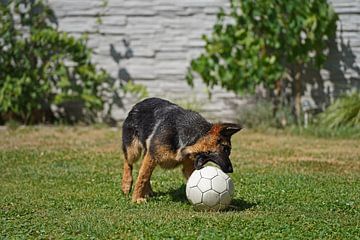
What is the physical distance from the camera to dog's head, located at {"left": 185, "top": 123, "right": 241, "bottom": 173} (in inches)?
271

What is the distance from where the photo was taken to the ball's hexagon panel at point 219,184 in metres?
6.80

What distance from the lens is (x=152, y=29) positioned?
1371 centimetres

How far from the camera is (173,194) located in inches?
311

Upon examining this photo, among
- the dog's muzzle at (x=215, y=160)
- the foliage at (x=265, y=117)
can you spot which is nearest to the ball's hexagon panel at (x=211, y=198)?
the dog's muzzle at (x=215, y=160)

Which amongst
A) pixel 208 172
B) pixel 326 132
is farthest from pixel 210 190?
pixel 326 132

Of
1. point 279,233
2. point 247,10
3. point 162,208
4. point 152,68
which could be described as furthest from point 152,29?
point 279,233

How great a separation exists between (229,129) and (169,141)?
23.9 inches

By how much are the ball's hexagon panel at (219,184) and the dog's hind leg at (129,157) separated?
1.16 m

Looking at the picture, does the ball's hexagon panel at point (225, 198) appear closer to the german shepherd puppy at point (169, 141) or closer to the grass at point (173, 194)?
the grass at point (173, 194)

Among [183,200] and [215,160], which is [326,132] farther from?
[215,160]

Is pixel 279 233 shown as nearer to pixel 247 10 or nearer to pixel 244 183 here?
pixel 244 183

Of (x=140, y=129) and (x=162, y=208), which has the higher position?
(x=140, y=129)

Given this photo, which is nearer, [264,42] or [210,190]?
[210,190]

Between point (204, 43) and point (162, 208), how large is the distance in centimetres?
670
